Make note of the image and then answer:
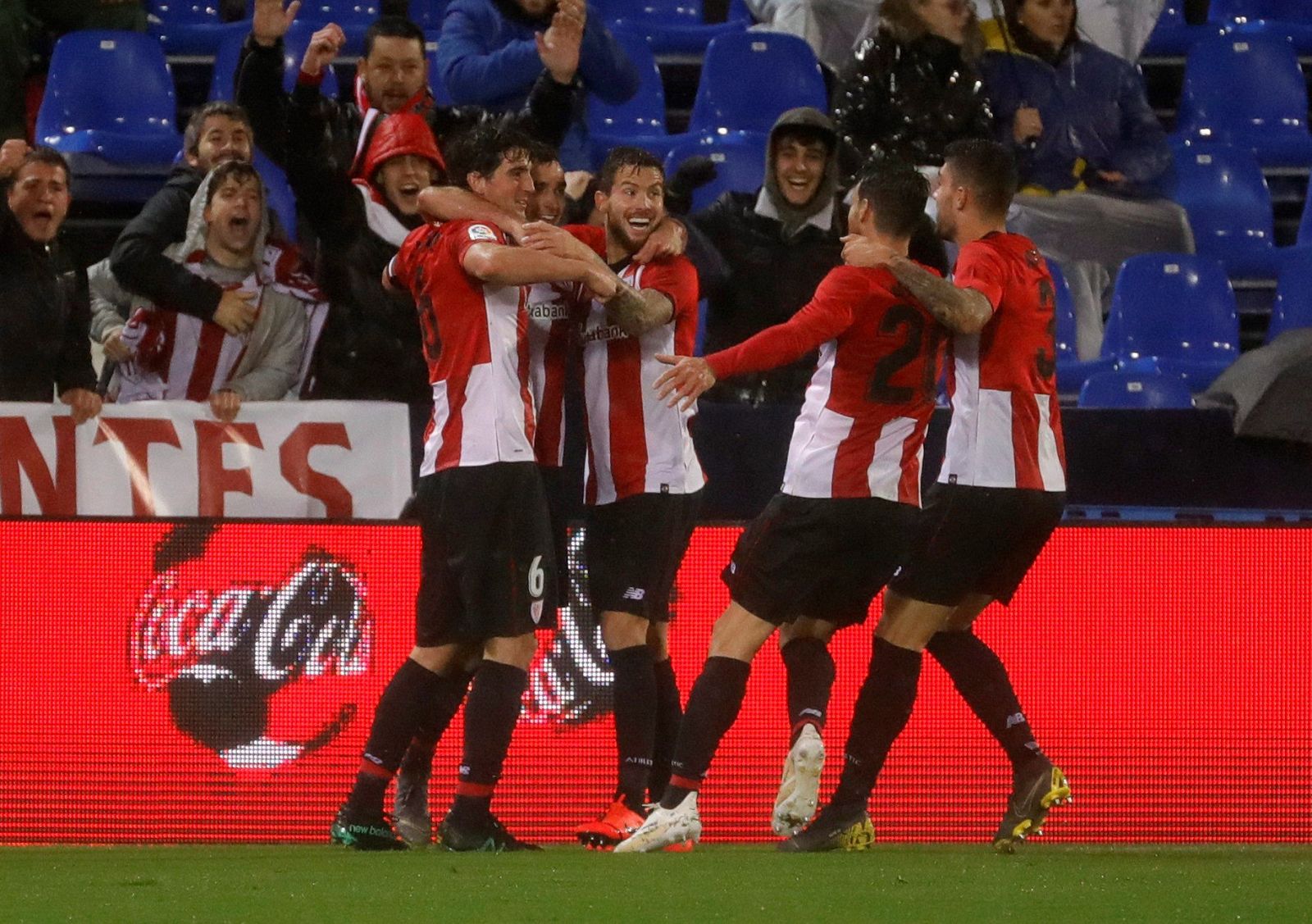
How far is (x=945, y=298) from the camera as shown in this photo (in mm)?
4945

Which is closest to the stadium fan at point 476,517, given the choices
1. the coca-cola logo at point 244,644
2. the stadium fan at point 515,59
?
the coca-cola logo at point 244,644

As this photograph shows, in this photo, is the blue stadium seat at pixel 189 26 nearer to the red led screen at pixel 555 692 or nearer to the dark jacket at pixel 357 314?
the dark jacket at pixel 357 314

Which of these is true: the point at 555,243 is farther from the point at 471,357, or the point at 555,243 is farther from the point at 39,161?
the point at 39,161

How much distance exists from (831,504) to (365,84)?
9.62 ft

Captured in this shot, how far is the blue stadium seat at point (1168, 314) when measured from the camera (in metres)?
8.76

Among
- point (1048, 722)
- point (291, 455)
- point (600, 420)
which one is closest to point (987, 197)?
point (600, 420)

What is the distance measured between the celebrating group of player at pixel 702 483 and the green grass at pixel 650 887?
0.28 m

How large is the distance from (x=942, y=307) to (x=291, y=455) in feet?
7.55

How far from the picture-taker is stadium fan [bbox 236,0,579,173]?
6926 mm

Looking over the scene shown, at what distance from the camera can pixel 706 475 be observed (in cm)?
623

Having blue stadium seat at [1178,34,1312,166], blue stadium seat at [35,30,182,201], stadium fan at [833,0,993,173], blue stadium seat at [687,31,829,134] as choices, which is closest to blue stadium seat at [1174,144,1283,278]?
blue stadium seat at [1178,34,1312,166]

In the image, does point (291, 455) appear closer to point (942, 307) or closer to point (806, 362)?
point (806, 362)

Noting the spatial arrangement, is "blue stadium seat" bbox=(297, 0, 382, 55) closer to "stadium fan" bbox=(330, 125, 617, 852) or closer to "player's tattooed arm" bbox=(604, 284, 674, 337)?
"stadium fan" bbox=(330, 125, 617, 852)

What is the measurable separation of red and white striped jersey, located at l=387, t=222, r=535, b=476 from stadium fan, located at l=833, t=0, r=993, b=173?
9.80 feet
